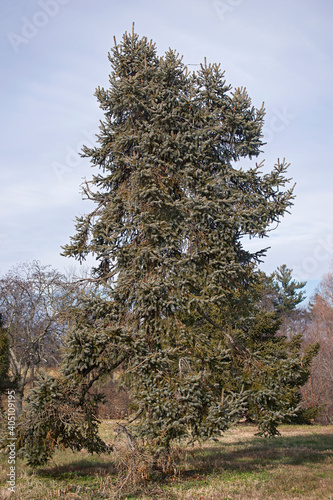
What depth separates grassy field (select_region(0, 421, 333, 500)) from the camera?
7.59m

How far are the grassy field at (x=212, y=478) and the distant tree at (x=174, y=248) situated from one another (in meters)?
1.04

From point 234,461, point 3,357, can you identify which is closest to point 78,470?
point 234,461

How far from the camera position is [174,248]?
9.20 meters

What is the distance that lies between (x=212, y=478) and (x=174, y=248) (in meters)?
5.08

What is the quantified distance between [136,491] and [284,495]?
2804 mm

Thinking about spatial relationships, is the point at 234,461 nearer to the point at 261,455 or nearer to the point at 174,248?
the point at 261,455

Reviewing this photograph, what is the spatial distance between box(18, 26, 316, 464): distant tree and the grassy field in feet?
3.41

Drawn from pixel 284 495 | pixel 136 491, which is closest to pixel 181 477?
pixel 136 491

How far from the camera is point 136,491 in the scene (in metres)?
8.02

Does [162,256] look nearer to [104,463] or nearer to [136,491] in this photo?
[136,491]

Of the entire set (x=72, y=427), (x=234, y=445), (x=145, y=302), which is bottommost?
(x=234, y=445)

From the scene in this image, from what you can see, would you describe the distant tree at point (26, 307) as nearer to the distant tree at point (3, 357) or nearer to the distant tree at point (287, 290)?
the distant tree at point (3, 357)

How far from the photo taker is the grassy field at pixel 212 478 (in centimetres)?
759

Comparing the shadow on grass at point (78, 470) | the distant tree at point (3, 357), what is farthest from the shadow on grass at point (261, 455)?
the distant tree at point (3, 357)
